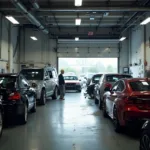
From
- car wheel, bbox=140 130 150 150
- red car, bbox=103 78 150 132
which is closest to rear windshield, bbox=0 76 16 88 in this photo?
red car, bbox=103 78 150 132

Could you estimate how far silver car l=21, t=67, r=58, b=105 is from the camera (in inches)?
496

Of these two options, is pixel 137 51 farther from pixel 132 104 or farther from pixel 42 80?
pixel 132 104

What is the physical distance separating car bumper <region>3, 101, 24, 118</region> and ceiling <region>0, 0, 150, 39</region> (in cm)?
656

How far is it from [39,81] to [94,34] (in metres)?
11.6

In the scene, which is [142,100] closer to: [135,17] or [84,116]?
[84,116]

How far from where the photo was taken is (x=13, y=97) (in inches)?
291

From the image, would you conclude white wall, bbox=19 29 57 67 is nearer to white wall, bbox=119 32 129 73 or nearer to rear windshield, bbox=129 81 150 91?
white wall, bbox=119 32 129 73

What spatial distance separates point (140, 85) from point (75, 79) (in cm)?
1546

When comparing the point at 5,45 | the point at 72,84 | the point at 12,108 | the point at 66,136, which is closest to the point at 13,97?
the point at 12,108

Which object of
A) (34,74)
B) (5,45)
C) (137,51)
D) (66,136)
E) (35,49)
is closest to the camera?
(66,136)

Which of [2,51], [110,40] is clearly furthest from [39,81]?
[110,40]

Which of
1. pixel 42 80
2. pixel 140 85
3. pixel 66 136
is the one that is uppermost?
pixel 140 85

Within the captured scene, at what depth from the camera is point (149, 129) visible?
13.3 feet

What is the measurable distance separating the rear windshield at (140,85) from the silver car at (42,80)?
583cm
